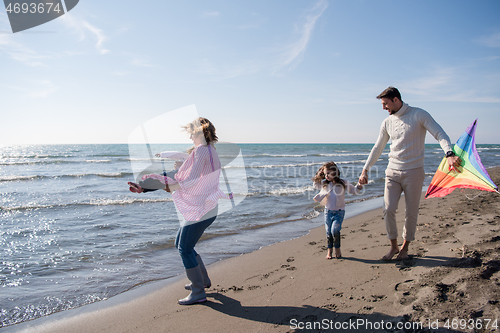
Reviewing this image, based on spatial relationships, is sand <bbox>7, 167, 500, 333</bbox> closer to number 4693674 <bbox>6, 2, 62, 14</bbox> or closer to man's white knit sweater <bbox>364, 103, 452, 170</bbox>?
man's white knit sweater <bbox>364, 103, 452, 170</bbox>

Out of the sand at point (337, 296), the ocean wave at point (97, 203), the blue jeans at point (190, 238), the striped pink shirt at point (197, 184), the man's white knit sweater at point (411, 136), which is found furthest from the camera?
the ocean wave at point (97, 203)

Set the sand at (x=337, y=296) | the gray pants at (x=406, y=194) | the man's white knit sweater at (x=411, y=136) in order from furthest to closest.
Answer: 1. the gray pants at (x=406, y=194)
2. the man's white knit sweater at (x=411, y=136)
3. the sand at (x=337, y=296)

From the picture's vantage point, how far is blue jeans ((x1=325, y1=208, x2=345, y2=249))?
160 inches

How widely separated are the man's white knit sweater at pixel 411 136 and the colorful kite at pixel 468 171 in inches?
9.5

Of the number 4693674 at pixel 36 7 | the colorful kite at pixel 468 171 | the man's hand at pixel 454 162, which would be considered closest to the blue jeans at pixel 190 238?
the man's hand at pixel 454 162

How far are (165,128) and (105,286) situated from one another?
2.33 metres

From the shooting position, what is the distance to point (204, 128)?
2.79 m

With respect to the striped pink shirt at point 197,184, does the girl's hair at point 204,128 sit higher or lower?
higher

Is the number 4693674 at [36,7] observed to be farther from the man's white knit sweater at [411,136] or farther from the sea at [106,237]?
the man's white knit sweater at [411,136]

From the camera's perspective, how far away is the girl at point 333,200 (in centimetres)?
409

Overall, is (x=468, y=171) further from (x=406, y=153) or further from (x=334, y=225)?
(x=334, y=225)

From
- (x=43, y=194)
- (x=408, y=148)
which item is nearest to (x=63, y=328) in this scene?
(x=408, y=148)

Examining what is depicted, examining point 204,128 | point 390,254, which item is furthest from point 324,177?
point 204,128

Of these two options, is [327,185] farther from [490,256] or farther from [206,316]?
[206,316]
